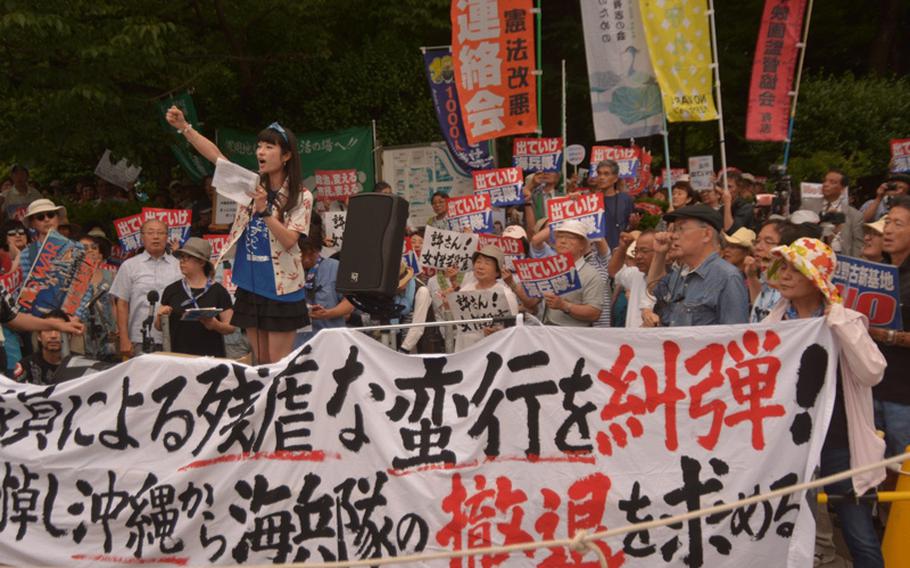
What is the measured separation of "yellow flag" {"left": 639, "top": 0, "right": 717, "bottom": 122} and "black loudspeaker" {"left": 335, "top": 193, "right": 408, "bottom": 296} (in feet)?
25.1

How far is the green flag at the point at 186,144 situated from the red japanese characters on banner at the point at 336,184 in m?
2.16

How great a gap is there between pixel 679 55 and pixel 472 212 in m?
4.10

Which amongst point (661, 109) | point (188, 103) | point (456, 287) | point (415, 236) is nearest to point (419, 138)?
point (188, 103)

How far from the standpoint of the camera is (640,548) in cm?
511

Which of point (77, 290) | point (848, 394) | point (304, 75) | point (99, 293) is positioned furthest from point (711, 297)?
point (304, 75)

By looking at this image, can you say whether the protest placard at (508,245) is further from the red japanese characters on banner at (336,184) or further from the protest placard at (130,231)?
the red japanese characters on banner at (336,184)

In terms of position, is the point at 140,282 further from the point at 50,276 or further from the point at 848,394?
the point at 848,394

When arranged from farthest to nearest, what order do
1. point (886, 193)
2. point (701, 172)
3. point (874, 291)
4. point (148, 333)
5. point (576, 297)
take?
point (701, 172)
point (886, 193)
point (148, 333)
point (576, 297)
point (874, 291)

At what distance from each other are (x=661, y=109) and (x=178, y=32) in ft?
22.9

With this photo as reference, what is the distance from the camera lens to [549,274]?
803 cm

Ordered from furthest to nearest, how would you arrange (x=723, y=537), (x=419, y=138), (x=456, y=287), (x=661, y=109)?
(x=419, y=138)
(x=661, y=109)
(x=456, y=287)
(x=723, y=537)

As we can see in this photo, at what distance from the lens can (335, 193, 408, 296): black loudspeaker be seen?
6875mm

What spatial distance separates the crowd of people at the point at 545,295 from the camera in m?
5.30

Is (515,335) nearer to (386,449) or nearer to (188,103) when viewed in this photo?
(386,449)
